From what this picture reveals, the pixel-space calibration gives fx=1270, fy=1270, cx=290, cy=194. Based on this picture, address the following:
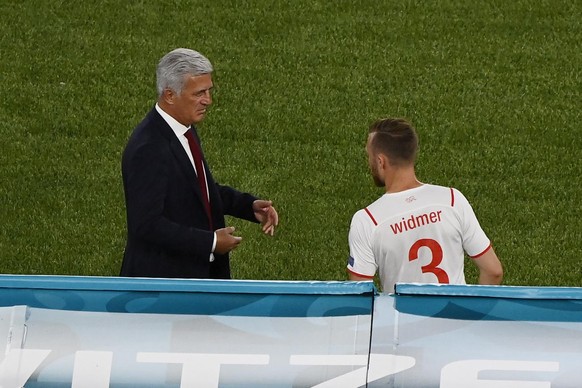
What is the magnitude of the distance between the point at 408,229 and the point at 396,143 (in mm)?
404

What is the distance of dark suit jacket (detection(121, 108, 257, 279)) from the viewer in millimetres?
6098

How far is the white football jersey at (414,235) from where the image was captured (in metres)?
5.67

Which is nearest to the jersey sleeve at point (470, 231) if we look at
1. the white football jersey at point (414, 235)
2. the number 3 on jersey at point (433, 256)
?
the white football jersey at point (414, 235)

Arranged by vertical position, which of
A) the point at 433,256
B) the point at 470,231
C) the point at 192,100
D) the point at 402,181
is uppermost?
the point at 192,100

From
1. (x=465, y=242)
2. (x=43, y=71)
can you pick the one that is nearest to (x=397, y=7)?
(x=43, y=71)

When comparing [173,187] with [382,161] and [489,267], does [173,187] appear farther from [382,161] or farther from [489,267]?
[489,267]

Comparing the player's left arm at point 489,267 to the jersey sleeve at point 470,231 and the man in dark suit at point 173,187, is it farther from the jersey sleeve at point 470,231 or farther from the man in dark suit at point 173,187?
the man in dark suit at point 173,187

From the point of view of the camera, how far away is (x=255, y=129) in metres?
11.8

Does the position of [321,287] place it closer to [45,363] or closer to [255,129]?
[45,363]

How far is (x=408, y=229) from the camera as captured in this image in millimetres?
5660

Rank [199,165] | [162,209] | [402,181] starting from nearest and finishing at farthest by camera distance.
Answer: [402,181]
[162,209]
[199,165]

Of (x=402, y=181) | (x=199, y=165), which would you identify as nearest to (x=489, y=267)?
(x=402, y=181)

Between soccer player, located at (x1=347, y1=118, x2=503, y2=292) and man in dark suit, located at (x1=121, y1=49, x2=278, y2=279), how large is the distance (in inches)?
29.9

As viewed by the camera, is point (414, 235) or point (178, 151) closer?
point (414, 235)
